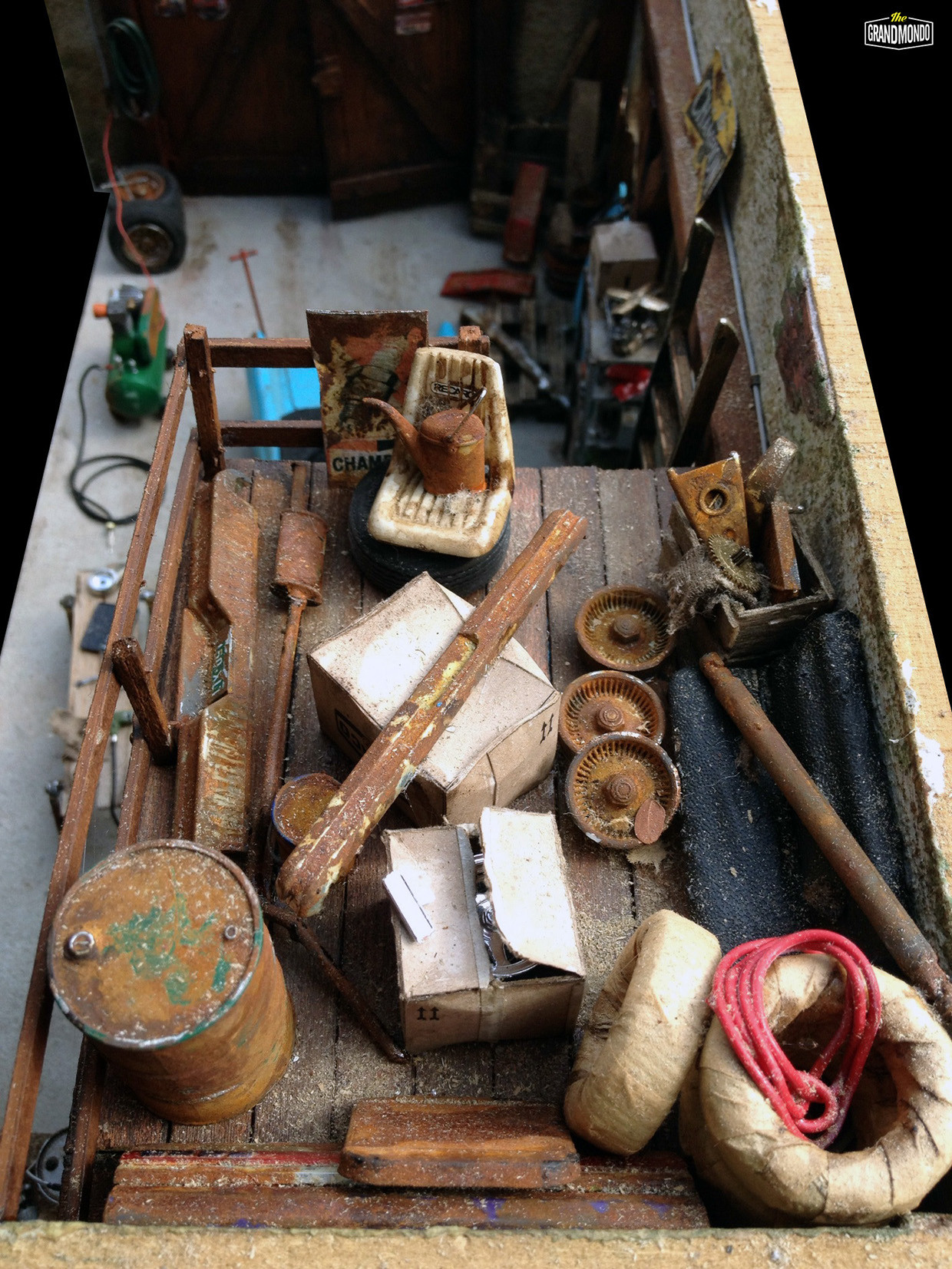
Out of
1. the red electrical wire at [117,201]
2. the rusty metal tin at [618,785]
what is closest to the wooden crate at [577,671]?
the rusty metal tin at [618,785]

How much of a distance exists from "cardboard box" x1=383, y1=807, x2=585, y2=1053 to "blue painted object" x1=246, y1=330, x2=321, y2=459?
4.09 meters

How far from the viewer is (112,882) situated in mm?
2604

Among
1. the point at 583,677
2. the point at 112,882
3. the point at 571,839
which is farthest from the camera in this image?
the point at 583,677

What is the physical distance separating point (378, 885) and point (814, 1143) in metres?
1.53

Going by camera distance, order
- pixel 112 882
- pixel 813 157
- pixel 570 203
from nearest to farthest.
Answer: pixel 112 882 → pixel 813 157 → pixel 570 203

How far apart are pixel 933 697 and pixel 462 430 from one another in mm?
1906

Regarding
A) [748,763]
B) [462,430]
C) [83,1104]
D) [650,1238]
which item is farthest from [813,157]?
[83,1104]

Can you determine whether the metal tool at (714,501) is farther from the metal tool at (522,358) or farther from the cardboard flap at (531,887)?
the metal tool at (522,358)

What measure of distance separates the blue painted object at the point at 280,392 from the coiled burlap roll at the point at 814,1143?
16.1ft

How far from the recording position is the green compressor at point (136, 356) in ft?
23.2

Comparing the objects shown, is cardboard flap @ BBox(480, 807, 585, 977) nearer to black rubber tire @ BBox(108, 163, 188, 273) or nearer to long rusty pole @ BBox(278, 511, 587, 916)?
long rusty pole @ BBox(278, 511, 587, 916)

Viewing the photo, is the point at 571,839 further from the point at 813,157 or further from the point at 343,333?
the point at 813,157

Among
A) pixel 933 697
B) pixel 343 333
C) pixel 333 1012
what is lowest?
pixel 333 1012

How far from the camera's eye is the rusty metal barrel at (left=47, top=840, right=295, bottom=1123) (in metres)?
2.42
